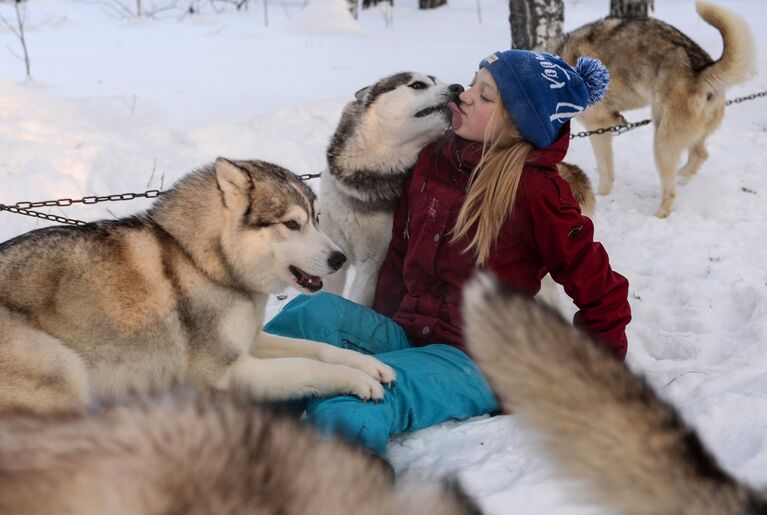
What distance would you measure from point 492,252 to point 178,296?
4.15 feet

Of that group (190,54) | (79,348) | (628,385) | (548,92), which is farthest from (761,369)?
(190,54)

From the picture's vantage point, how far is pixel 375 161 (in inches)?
147

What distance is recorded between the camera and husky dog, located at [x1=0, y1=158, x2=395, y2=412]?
2445 millimetres

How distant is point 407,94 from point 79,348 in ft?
6.88

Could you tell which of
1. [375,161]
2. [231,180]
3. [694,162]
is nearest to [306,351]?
[231,180]

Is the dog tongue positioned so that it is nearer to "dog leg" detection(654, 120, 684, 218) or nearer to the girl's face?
the girl's face

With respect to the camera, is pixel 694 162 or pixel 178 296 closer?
pixel 178 296

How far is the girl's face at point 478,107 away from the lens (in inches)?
121

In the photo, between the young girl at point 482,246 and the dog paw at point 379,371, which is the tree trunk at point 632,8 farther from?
the dog paw at point 379,371

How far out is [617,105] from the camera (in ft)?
22.2

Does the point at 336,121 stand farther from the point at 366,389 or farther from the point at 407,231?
the point at 366,389

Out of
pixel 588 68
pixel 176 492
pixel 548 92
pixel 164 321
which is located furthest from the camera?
pixel 588 68

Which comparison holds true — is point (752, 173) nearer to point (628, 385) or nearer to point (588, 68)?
point (588, 68)

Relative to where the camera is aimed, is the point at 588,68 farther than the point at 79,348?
Yes
